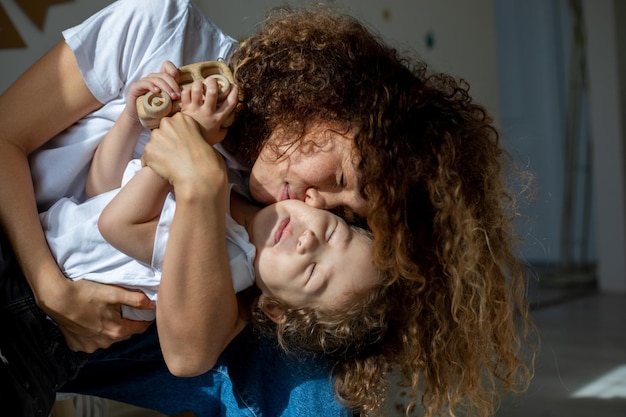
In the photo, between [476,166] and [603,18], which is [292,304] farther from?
[603,18]

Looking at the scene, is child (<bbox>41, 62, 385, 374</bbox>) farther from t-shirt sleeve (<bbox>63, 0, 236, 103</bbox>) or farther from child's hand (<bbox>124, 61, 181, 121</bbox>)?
t-shirt sleeve (<bbox>63, 0, 236, 103</bbox>)

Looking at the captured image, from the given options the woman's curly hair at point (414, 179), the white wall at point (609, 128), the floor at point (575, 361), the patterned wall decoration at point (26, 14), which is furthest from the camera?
the white wall at point (609, 128)

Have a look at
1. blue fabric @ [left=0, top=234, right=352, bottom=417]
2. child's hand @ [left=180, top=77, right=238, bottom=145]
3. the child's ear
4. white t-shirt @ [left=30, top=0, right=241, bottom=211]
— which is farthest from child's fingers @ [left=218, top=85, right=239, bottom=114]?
blue fabric @ [left=0, top=234, right=352, bottom=417]

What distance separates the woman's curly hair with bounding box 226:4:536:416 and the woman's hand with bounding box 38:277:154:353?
0.35 meters

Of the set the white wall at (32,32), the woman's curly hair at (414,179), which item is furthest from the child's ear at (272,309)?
the white wall at (32,32)

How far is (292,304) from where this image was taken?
1.53 m

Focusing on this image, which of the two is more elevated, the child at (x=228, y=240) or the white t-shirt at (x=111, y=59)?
the white t-shirt at (x=111, y=59)

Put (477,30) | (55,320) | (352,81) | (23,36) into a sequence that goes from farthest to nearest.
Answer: (477,30), (23,36), (55,320), (352,81)

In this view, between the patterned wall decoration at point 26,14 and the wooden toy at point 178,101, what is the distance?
1412 millimetres

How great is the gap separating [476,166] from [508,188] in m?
0.14

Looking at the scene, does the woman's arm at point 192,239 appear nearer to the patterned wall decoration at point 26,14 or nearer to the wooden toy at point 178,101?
the wooden toy at point 178,101

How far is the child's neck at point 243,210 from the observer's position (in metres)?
1.55

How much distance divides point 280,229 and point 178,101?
0.29 m

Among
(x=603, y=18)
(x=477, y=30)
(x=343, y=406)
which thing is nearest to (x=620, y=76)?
(x=603, y=18)
